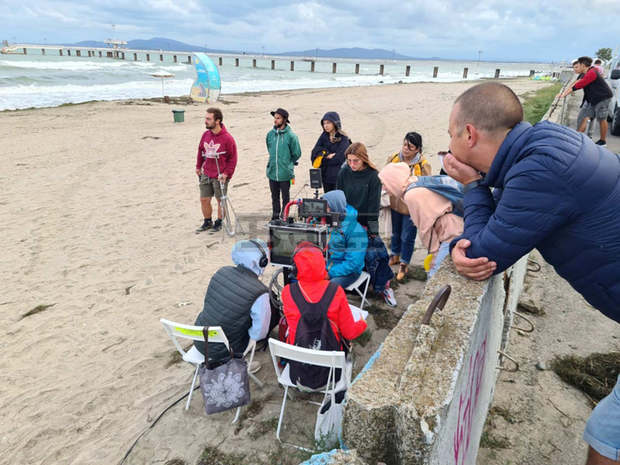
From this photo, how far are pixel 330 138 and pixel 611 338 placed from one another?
4114 millimetres

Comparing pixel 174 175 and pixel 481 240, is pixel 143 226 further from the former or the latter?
pixel 481 240

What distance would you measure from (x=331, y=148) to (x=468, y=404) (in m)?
4.63

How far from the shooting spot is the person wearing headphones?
2.90 metres

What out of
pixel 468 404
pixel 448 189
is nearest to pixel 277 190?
pixel 448 189

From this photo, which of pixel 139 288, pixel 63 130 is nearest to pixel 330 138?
pixel 139 288

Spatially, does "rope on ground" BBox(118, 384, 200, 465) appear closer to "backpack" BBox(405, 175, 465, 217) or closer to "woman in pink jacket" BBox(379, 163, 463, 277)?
"woman in pink jacket" BBox(379, 163, 463, 277)

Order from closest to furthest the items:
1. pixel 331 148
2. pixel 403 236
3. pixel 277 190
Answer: pixel 403 236 → pixel 331 148 → pixel 277 190

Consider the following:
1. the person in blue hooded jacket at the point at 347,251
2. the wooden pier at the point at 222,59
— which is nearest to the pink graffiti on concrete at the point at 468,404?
the person in blue hooded jacket at the point at 347,251

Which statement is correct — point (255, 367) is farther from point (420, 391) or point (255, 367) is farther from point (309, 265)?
point (420, 391)

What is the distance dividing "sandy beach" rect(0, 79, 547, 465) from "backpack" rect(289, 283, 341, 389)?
931mm

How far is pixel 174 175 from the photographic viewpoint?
9617 mm

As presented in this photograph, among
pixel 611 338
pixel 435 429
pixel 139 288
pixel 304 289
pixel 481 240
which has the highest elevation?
pixel 481 240

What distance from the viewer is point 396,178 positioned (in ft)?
12.5

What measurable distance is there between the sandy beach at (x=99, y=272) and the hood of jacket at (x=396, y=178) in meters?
2.14
